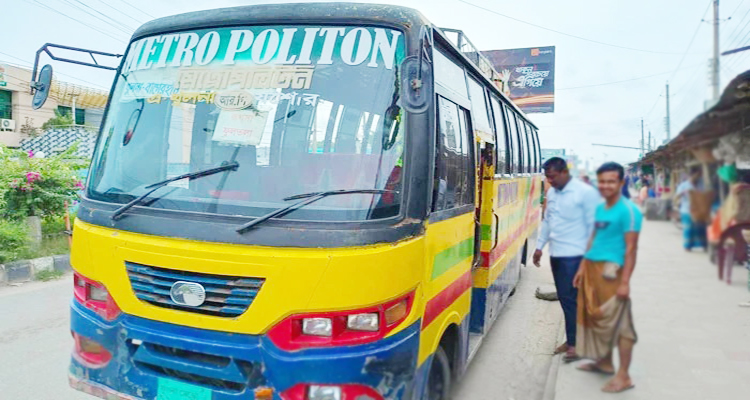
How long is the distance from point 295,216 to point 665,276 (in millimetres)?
1684

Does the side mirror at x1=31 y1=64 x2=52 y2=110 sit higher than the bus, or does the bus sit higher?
the side mirror at x1=31 y1=64 x2=52 y2=110

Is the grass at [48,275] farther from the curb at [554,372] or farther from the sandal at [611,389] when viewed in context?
A: the sandal at [611,389]

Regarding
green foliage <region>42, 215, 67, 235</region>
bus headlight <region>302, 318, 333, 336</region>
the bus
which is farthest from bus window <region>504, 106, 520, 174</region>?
green foliage <region>42, 215, 67, 235</region>

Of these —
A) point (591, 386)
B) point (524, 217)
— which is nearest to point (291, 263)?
point (591, 386)

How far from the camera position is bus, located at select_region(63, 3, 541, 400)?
227 cm

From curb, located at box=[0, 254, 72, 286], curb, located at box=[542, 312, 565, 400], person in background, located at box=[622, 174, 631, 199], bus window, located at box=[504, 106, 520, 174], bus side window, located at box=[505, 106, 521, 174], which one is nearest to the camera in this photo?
person in background, located at box=[622, 174, 631, 199]

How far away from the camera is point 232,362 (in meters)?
2.33

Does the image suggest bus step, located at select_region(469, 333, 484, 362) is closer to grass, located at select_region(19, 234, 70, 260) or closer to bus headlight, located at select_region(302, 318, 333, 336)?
bus headlight, located at select_region(302, 318, 333, 336)

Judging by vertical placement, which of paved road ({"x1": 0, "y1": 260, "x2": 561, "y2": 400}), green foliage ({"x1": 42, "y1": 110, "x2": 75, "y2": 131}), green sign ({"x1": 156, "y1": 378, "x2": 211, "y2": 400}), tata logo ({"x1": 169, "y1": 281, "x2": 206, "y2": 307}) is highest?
green foliage ({"x1": 42, "y1": 110, "x2": 75, "y2": 131})

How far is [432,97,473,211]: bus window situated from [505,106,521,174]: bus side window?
2328 mm

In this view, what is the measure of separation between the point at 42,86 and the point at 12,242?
17.5ft

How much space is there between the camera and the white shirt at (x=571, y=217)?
3.23ft

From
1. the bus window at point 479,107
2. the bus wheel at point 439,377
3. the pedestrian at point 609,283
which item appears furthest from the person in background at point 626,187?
the bus window at point 479,107

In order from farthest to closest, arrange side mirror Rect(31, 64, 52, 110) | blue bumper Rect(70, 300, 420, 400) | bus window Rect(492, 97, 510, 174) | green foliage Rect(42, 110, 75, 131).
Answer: green foliage Rect(42, 110, 75, 131) → bus window Rect(492, 97, 510, 174) → side mirror Rect(31, 64, 52, 110) → blue bumper Rect(70, 300, 420, 400)
